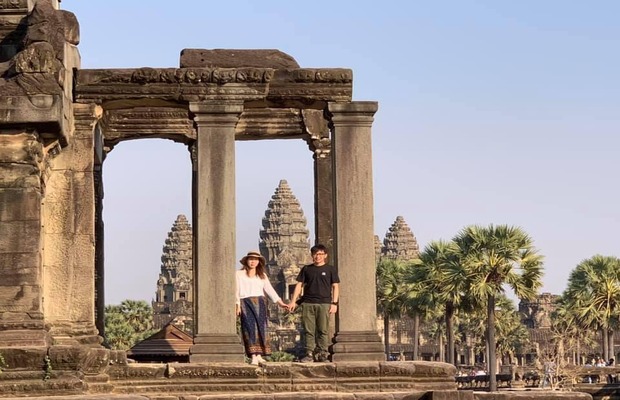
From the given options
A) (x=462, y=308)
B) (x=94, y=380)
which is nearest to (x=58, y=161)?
(x=94, y=380)

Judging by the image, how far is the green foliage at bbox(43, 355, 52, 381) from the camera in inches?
587

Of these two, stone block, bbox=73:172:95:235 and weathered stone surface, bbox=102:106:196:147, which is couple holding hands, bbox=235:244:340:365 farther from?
weathered stone surface, bbox=102:106:196:147

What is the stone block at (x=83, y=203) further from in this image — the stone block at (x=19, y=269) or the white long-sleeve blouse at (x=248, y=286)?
the white long-sleeve blouse at (x=248, y=286)

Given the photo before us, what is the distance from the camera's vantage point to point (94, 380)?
51.3ft

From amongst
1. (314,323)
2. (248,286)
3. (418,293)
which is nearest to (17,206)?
(248,286)

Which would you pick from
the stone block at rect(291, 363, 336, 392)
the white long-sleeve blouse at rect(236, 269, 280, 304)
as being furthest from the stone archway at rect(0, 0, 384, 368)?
the stone block at rect(291, 363, 336, 392)

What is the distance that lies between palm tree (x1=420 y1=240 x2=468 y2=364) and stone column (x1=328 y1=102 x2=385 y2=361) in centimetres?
3394

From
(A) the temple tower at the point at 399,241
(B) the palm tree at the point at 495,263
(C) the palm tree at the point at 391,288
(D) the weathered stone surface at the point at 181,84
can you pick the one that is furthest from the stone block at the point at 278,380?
(A) the temple tower at the point at 399,241

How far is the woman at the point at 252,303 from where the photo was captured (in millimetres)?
16953

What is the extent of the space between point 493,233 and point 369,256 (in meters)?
33.4

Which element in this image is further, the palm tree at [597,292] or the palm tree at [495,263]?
the palm tree at [597,292]

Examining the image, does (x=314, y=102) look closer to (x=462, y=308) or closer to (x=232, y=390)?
(x=232, y=390)

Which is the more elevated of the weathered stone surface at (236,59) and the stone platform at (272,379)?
the weathered stone surface at (236,59)

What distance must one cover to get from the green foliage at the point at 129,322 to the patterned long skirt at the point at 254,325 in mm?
58276
